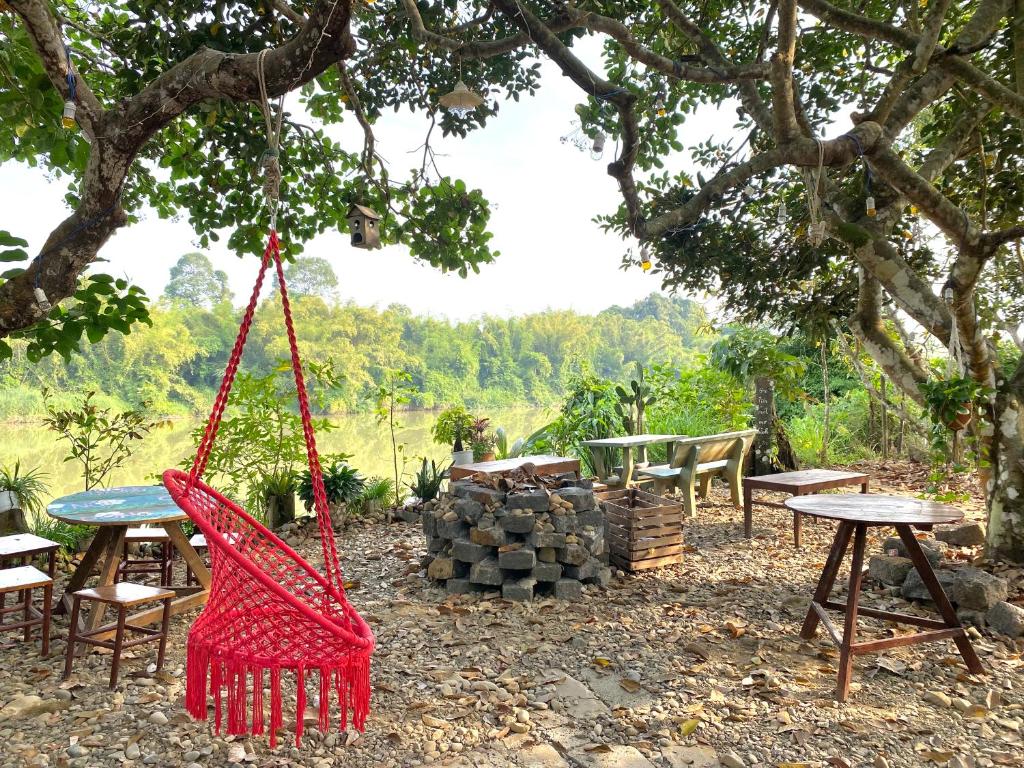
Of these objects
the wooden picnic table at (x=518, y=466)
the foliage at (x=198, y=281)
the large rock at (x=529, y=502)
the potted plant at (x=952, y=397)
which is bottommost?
the large rock at (x=529, y=502)

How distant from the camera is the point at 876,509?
9.56 ft

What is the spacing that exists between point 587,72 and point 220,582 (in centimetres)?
321

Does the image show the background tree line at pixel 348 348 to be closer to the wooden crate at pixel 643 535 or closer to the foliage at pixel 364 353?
the foliage at pixel 364 353

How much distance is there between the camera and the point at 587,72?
148 inches

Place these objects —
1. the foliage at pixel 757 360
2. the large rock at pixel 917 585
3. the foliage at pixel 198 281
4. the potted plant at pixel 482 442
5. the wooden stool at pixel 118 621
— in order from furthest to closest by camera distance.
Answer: the foliage at pixel 198 281, the foliage at pixel 757 360, the potted plant at pixel 482 442, the large rock at pixel 917 585, the wooden stool at pixel 118 621

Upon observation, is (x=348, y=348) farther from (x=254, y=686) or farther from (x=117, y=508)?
(x=254, y=686)

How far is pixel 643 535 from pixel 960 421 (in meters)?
1.98

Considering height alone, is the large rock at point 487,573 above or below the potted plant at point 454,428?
below

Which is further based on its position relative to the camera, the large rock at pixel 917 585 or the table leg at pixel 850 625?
the large rock at pixel 917 585

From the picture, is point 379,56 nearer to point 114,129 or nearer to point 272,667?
point 114,129

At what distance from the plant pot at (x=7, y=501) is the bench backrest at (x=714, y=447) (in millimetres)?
4897

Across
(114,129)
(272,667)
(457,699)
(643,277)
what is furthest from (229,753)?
(643,277)

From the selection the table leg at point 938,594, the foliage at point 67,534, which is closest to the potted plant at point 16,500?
the foliage at point 67,534

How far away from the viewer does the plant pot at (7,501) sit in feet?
15.0
